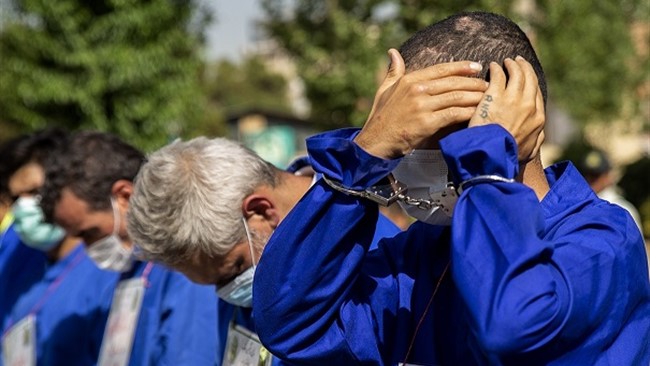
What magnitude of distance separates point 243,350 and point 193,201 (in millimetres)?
537

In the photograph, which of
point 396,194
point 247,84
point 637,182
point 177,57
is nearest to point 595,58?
point 637,182

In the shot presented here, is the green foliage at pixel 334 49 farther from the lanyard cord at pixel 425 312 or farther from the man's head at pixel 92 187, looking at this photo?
the lanyard cord at pixel 425 312

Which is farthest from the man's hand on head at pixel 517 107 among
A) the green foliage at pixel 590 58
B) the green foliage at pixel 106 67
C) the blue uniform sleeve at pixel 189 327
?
the green foliage at pixel 590 58

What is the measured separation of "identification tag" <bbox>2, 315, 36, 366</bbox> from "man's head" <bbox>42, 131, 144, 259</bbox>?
0.86 meters

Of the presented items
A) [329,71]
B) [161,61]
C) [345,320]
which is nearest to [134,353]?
[345,320]

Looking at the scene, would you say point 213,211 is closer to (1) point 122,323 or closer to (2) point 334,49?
(1) point 122,323

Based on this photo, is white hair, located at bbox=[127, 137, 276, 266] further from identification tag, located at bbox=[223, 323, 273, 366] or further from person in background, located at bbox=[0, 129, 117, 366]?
person in background, located at bbox=[0, 129, 117, 366]

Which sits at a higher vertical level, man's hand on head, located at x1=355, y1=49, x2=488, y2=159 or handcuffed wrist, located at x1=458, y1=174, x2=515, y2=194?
man's hand on head, located at x1=355, y1=49, x2=488, y2=159

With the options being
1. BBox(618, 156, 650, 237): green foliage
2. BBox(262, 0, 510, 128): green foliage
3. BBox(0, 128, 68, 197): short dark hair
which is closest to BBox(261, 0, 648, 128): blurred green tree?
BBox(262, 0, 510, 128): green foliage

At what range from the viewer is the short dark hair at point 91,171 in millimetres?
5379

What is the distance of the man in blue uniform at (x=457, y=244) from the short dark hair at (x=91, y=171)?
107 inches

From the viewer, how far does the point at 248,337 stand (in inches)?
151

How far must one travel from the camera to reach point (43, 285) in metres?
6.29

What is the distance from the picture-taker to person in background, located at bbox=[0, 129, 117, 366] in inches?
228
